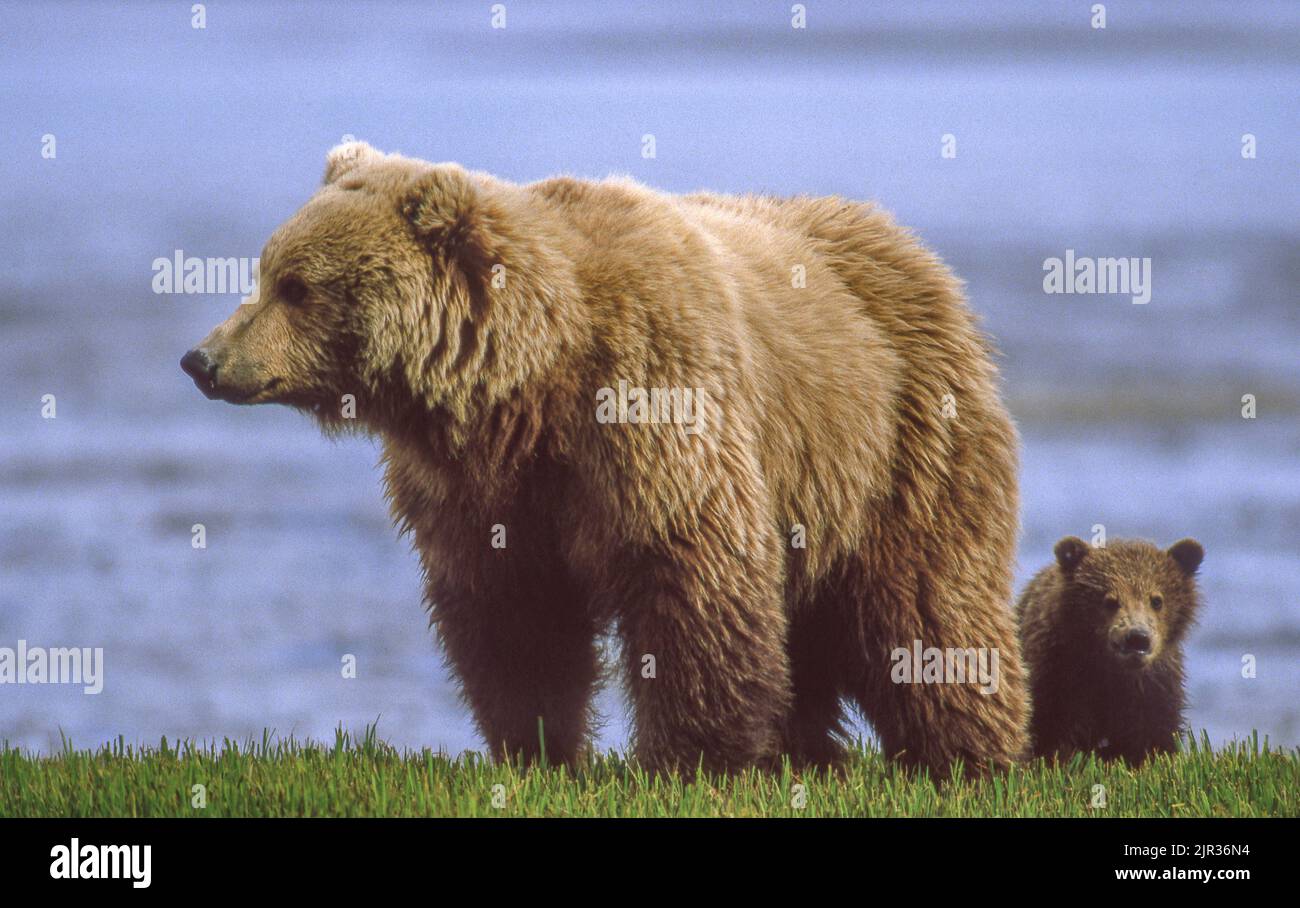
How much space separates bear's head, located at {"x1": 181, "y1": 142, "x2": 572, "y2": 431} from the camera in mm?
6586

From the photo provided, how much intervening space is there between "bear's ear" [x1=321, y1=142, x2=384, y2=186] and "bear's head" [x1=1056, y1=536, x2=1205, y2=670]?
12.2ft

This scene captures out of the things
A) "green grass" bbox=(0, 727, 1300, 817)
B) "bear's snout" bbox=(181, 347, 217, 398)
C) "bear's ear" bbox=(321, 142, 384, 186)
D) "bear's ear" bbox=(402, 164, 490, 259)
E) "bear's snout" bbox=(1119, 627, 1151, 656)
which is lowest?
"green grass" bbox=(0, 727, 1300, 817)

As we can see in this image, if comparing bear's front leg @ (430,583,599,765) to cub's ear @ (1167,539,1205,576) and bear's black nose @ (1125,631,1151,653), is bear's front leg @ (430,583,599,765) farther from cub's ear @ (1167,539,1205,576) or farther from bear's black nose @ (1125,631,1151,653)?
cub's ear @ (1167,539,1205,576)

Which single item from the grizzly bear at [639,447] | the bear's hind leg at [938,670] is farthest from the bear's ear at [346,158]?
the bear's hind leg at [938,670]

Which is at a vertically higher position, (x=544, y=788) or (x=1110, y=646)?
(x=1110, y=646)

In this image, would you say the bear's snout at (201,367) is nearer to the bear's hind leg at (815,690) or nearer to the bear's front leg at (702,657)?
the bear's front leg at (702,657)

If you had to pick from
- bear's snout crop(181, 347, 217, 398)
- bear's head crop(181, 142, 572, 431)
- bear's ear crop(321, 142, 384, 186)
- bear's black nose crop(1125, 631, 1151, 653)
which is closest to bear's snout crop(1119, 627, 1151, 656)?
bear's black nose crop(1125, 631, 1151, 653)

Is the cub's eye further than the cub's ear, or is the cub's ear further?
the cub's ear

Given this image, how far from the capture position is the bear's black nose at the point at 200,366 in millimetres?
6492

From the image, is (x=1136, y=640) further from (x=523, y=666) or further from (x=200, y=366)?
(x=200, y=366)

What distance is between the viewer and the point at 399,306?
6.60 m

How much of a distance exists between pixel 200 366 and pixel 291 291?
0.43 metres

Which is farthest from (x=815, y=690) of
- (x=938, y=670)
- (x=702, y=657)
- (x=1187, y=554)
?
(x=1187, y=554)

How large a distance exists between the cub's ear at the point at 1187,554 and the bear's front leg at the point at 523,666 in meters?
2.97
